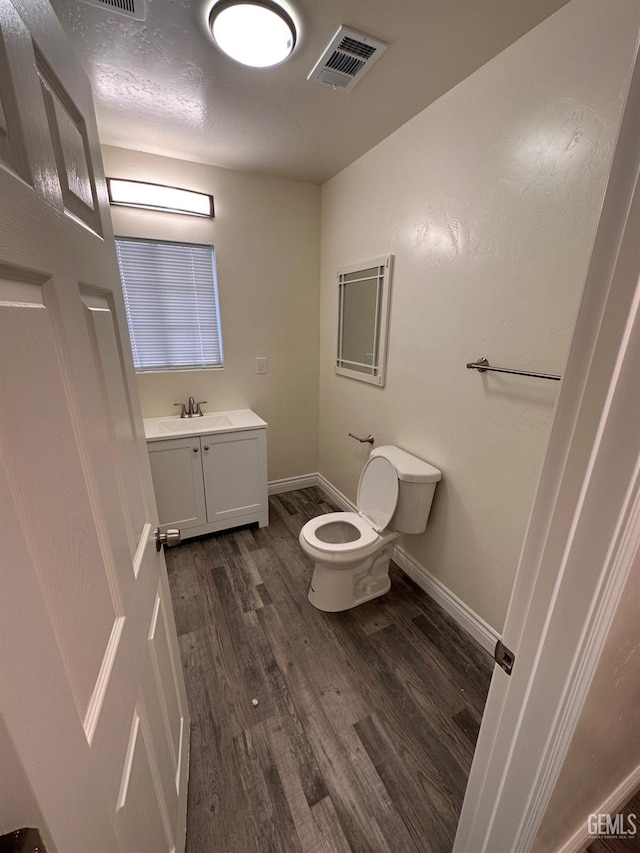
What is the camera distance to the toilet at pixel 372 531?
174cm

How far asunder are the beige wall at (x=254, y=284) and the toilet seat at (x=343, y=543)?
1155mm

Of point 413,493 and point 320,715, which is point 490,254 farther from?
point 320,715

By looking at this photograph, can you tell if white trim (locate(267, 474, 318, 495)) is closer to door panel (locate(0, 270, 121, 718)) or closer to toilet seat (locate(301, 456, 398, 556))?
toilet seat (locate(301, 456, 398, 556))

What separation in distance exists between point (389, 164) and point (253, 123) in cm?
73

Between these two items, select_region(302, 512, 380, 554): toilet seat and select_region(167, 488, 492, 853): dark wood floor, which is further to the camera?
select_region(302, 512, 380, 554): toilet seat

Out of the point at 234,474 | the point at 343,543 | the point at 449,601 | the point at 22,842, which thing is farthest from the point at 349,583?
the point at 22,842

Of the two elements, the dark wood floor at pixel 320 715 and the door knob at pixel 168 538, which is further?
the dark wood floor at pixel 320 715

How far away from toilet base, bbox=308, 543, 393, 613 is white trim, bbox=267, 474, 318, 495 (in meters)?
1.24

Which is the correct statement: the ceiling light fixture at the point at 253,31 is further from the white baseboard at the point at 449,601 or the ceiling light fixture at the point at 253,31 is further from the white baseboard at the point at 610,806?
the white baseboard at the point at 610,806

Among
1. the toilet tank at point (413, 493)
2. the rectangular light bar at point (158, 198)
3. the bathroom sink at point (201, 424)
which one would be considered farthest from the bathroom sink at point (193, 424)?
the rectangular light bar at point (158, 198)

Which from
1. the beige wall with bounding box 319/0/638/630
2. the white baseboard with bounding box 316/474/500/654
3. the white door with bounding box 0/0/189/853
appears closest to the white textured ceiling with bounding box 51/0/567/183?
the beige wall with bounding box 319/0/638/630

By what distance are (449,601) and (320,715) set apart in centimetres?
85

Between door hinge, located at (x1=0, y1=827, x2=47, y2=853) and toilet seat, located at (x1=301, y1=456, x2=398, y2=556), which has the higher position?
door hinge, located at (x1=0, y1=827, x2=47, y2=853)

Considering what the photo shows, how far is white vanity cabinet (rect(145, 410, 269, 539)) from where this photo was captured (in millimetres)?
2168
